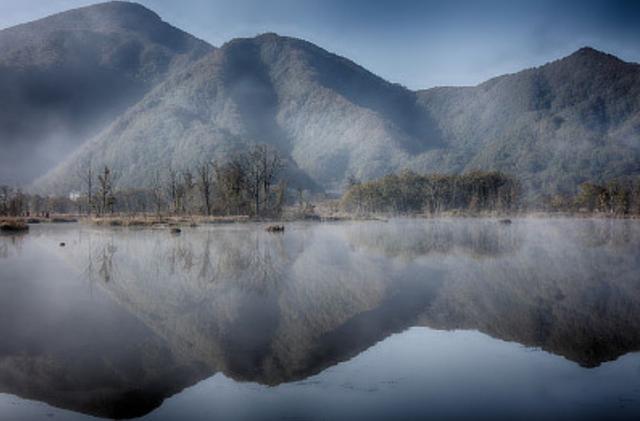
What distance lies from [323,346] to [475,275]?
12161 millimetres

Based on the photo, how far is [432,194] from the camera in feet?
462

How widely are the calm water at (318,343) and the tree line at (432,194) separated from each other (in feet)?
387

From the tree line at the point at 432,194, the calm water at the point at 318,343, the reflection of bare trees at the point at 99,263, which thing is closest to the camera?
the calm water at the point at 318,343

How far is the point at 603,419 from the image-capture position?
25.3 feet

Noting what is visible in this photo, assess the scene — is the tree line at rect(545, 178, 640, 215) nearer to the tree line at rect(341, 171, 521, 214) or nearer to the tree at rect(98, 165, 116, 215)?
the tree line at rect(341, 171, 521, 214)

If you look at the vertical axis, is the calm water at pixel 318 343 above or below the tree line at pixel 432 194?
below

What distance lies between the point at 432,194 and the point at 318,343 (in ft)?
434

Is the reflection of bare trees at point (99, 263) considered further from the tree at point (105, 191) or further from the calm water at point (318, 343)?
the tree at point (105, 191)

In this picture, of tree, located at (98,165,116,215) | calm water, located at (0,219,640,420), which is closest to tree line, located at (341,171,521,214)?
tree, located at (98,165,116,215)

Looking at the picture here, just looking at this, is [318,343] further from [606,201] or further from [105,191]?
[606,201]

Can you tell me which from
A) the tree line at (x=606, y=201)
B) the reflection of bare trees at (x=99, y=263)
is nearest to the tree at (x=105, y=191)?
the reflection of bare trees at (x=99, y=263)

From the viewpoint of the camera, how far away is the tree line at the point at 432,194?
141375 mm

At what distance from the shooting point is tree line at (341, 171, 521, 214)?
141375mm

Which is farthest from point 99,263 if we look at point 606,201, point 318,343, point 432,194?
point 606,201
